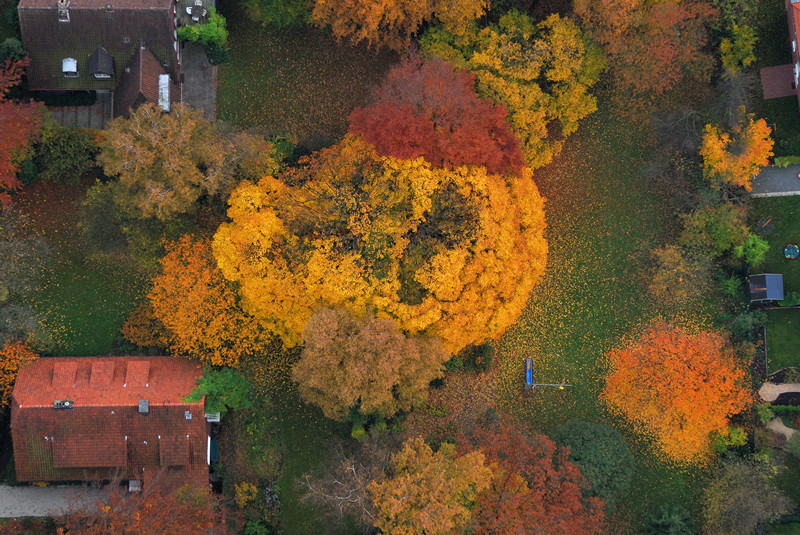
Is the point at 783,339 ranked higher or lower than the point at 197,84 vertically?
lower

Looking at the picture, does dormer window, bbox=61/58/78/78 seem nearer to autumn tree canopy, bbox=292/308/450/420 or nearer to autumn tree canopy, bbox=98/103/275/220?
autumn tree canopy, bbox=98/103/275/220

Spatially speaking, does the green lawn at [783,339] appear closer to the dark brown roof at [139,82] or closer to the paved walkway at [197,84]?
the paved walkway at [197,84]

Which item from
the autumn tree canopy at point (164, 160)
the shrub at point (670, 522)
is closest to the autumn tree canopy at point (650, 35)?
the autumn tree canopy at point (164, 160)

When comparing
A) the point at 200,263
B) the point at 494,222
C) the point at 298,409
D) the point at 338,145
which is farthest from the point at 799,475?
the point at 200,263

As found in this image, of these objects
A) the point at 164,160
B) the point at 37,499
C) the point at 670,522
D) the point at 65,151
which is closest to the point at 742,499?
the point at 670,522

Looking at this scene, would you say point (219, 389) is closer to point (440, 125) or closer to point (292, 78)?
point (440, 125)
